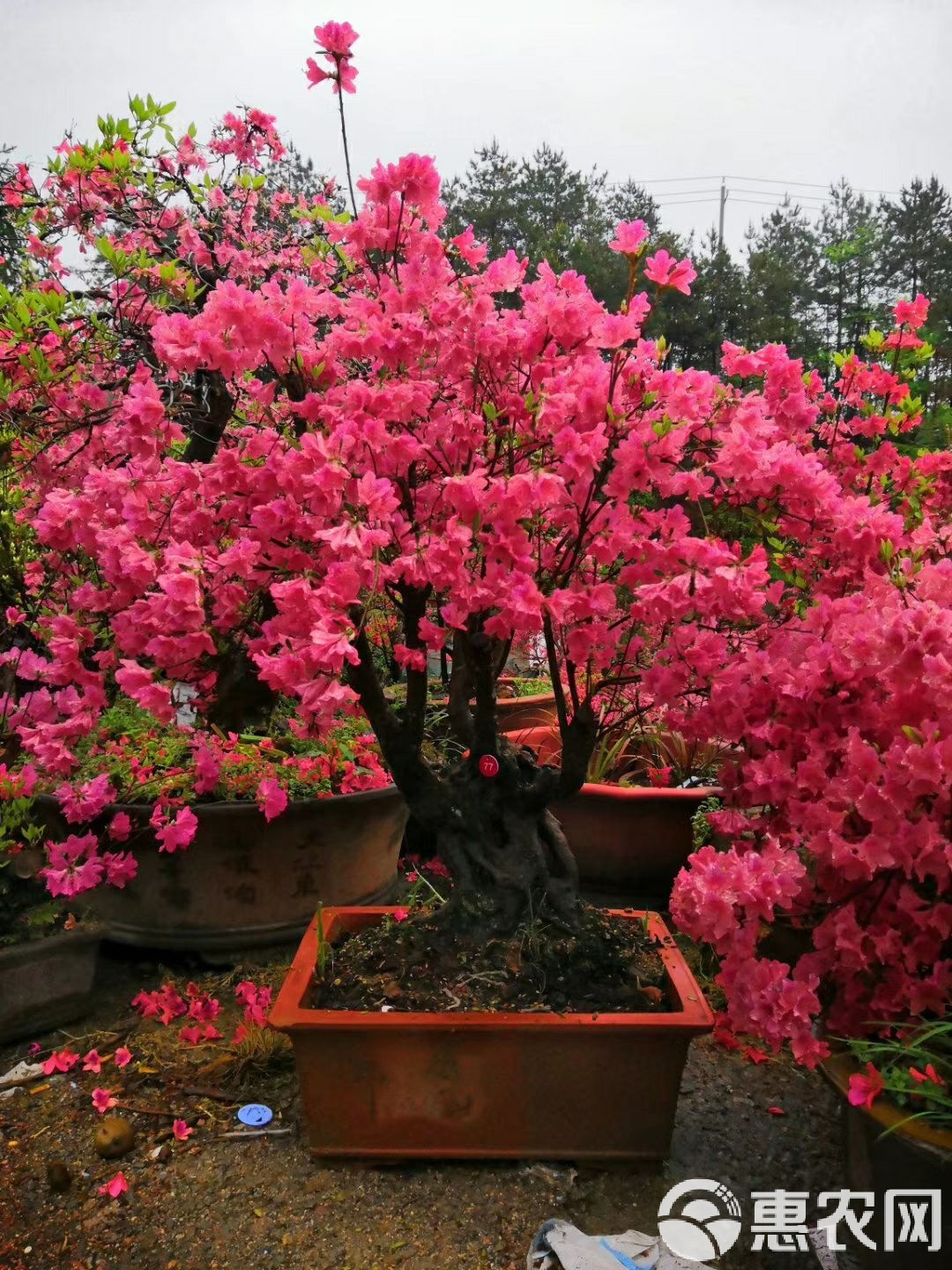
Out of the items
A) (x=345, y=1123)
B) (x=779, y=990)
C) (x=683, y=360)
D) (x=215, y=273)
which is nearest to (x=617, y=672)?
(x=779, y=990)

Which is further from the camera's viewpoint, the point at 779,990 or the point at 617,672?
the point at 617,672

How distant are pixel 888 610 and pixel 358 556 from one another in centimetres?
→ 81

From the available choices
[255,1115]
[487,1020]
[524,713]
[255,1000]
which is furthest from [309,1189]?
[524,713]

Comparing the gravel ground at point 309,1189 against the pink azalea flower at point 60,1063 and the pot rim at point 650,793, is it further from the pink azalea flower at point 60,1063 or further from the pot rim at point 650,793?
the pot rim at point 650,793

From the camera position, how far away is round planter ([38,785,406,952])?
8.01 feet

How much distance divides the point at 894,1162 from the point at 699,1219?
1.47 ft

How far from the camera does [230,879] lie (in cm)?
247

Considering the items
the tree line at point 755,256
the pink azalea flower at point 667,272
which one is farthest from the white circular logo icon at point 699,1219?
the tree line at point 755,256

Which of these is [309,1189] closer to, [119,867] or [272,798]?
[272,798]

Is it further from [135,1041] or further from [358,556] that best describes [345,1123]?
[358,556]

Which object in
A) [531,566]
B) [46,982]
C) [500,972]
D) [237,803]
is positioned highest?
[531,566]

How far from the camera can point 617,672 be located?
1.90 meters

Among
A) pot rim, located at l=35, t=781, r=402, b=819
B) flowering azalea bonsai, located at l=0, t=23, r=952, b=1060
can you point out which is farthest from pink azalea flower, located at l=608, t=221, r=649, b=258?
pot rim, located at l=35, t=781, r=402, b=819

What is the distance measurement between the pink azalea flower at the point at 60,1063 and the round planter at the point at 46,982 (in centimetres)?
14
